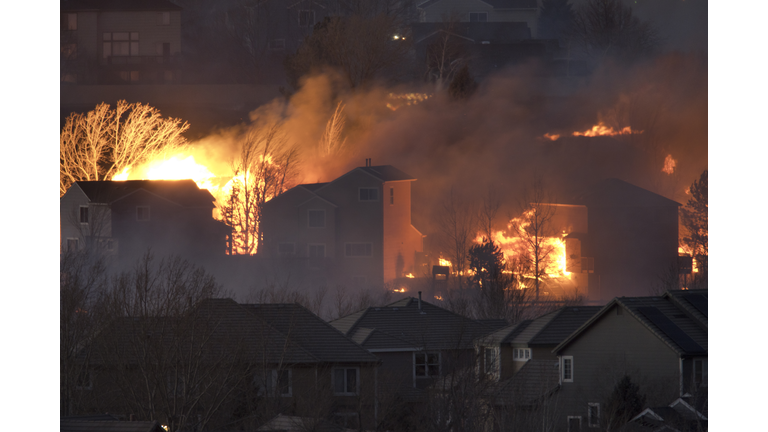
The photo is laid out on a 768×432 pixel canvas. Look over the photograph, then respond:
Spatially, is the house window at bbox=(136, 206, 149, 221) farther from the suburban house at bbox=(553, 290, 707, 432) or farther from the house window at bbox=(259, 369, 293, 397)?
the suburban house at bbox=(553, 290, 707, 432)

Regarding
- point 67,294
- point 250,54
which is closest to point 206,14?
point 250,54

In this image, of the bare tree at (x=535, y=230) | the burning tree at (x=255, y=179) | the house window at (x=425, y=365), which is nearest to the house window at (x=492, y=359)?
the house window at (x=425, y=365)

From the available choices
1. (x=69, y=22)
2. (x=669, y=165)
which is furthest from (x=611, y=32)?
(x=69, y=22)

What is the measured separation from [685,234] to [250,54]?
118 feet

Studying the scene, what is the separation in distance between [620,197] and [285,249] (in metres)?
16.5

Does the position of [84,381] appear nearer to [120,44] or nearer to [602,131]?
[120,44]

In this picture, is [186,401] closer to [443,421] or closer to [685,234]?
[443,421]

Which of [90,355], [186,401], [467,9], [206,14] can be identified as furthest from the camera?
[206,14]

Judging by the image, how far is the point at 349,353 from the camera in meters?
21.2

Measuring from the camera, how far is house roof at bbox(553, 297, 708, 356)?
1866cm

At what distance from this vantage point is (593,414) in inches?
761

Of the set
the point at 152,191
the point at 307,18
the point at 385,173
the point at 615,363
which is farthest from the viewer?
the point at 307,18

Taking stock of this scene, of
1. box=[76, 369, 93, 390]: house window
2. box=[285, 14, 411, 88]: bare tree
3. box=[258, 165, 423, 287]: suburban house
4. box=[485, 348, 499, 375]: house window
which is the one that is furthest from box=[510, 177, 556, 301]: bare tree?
box=[76, 369, 93, 390]: house window

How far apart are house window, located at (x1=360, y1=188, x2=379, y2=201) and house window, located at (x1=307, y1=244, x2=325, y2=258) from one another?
320 centimetres
